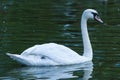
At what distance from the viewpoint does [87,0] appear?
2925cm

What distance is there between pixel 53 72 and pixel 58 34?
4359 millimetres

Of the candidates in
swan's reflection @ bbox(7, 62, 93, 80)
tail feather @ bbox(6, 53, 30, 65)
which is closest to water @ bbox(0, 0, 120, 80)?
swan's reflection @ bbox(7, 62, 93, 80)

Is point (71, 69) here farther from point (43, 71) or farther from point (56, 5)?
point (56, 5)

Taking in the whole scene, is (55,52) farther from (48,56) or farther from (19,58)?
(19,58)

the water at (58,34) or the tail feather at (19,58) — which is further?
the tail feather at (19,58)

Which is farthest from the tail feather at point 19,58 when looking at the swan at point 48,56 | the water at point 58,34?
the water at point 58,34

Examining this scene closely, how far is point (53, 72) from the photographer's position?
15148mm

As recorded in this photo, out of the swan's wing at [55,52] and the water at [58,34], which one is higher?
the swan's wing at [55,52]

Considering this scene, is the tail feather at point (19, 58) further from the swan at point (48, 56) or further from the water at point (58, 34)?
the water at point (58, 34)

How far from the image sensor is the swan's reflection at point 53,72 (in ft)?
47.6

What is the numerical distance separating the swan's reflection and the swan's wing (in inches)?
7.0

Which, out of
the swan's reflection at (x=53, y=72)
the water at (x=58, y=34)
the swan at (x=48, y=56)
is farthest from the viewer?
the swan at (x=48, y=56)

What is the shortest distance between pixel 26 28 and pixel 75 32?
161 centimetres

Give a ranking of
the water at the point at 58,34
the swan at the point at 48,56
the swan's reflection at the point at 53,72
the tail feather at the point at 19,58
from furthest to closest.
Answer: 1. the swan at the point at 48,56
2. the tail feather at the point at 19,58
3. the water at the point at 58,34
4. the swan's reflection at the point at 53,72
